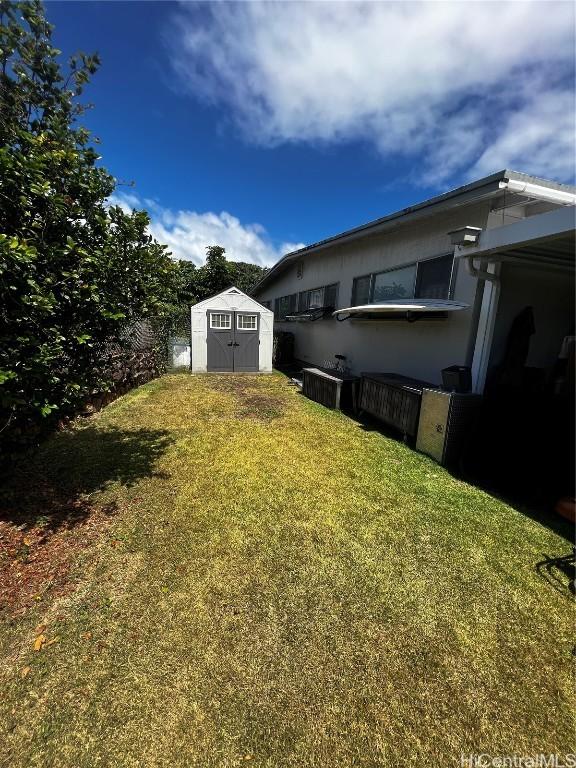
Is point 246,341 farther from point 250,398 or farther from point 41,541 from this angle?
point 41,541

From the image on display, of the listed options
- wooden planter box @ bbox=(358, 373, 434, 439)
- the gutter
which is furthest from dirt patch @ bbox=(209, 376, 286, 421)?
the gutter

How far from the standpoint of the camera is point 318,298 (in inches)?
438

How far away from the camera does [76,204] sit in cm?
262

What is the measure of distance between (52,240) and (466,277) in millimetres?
5540

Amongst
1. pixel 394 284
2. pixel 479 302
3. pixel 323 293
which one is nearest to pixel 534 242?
pixel 479 302

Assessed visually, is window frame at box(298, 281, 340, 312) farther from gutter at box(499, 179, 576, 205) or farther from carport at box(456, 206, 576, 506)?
gutter at box(499, 179, 576, 205)

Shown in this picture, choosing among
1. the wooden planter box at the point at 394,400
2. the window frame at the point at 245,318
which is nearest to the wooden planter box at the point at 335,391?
the wooden planter box at the point at 394,400

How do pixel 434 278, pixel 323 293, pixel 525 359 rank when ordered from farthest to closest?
1. pixel 323 293
2. pixel 434 278
3. pixel 525 359

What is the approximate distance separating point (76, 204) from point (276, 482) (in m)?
3.37

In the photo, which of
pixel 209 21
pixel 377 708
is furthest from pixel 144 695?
pixel 209 21

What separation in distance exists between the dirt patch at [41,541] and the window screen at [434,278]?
5987 millimetres

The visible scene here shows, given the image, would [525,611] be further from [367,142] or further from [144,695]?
[367,142]

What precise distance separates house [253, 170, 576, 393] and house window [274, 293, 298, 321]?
478 cm

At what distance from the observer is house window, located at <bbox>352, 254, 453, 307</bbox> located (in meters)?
5.80
